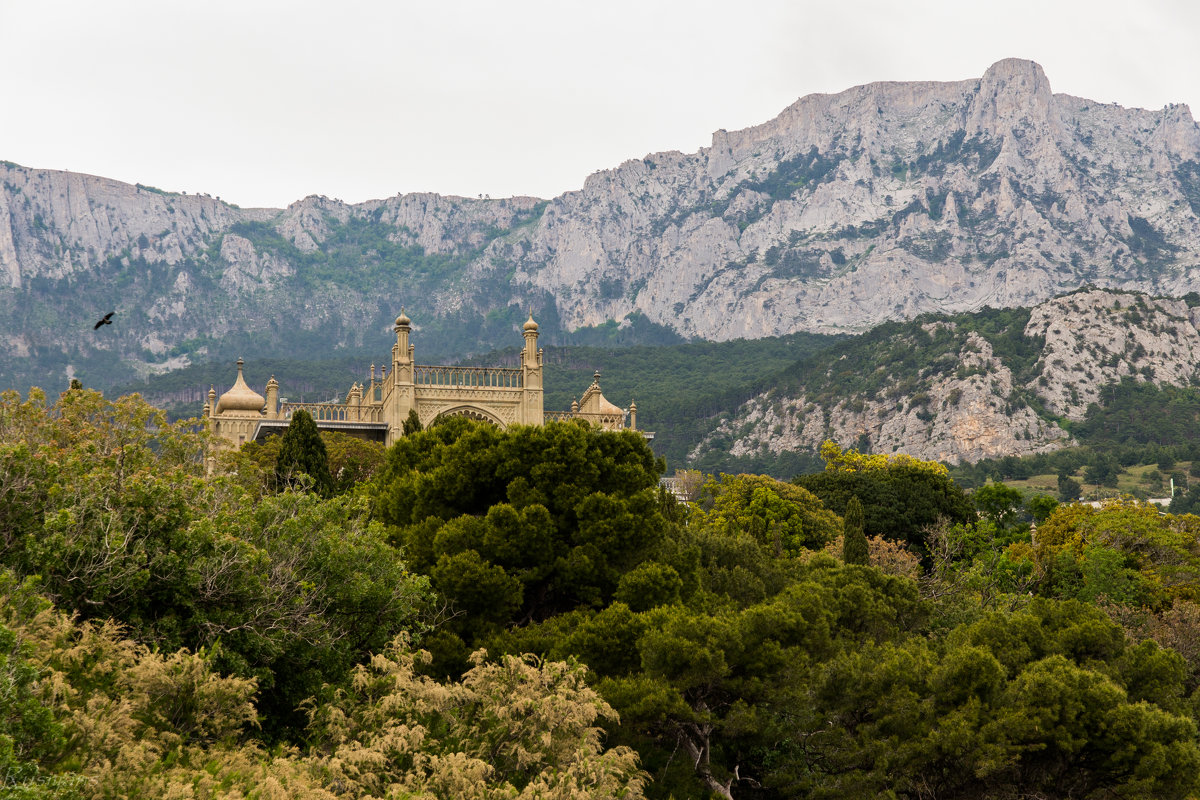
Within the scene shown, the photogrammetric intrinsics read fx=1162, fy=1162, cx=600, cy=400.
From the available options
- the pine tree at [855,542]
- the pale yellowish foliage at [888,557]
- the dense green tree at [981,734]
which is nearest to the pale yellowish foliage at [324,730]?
the dense green tree at [981,734]

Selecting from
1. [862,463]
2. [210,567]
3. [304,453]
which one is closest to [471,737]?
[210,567]

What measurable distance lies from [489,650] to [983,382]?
113756 millimetres

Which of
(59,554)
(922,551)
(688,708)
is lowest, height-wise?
(922,551)

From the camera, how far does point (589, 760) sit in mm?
14156

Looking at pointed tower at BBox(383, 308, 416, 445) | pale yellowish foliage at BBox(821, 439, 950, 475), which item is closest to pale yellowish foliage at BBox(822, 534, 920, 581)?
pale yellowish foliage at BBox(821, 439, 950, 475)

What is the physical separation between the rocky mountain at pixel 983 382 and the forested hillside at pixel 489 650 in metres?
A: 96.1

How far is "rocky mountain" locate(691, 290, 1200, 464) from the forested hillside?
315 feet

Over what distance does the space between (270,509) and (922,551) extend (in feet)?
121

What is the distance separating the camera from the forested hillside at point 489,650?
13.9 meters

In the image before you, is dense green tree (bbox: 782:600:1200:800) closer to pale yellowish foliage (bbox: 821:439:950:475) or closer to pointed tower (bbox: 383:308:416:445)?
pointed tower (bbox: 383:308:416:445)

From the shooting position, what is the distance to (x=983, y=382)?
4956 inches

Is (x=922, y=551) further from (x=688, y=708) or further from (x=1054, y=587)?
(x=688, y=708)

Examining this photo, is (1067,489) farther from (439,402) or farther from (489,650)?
(489,650)

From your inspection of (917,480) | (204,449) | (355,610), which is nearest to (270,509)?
(355,610)
